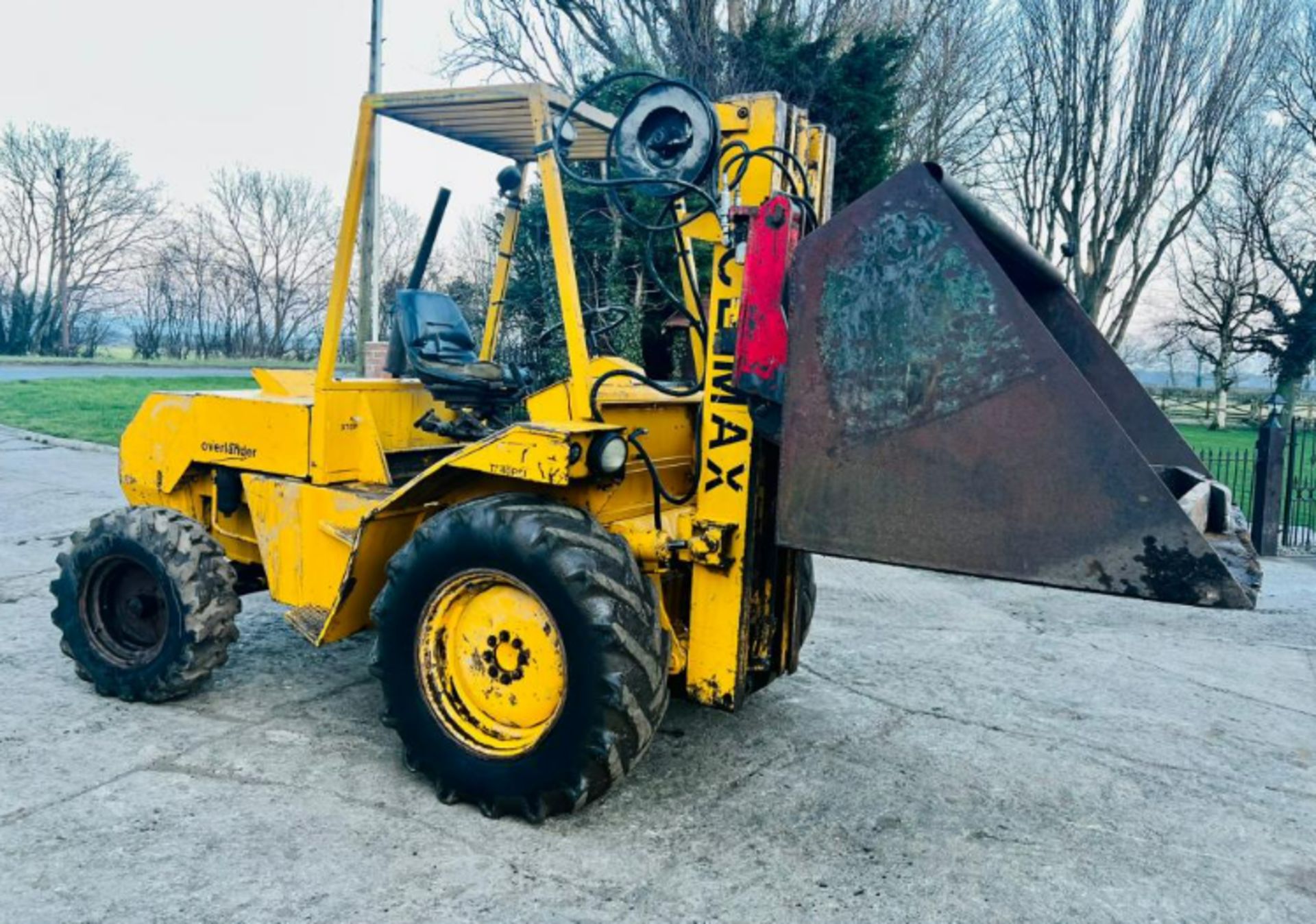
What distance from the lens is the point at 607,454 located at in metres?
3.84

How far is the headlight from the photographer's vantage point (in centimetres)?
382

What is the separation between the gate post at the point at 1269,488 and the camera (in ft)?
35.6

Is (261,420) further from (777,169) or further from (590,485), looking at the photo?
(777,169)

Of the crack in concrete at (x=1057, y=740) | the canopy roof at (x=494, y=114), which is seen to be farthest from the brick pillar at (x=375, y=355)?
the crack in concrete at (x=1057, y=740)

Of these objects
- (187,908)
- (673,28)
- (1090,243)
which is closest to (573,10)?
(673,28)

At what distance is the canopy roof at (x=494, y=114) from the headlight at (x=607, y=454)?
4.33ft

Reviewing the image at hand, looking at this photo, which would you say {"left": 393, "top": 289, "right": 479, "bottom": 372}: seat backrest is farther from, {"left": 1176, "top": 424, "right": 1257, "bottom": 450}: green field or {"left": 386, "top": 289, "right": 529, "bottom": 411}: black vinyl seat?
{"left": 1176, "top": 424, "right": 1257, "bottom": 450}: green field

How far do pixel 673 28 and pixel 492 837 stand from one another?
13.4 m

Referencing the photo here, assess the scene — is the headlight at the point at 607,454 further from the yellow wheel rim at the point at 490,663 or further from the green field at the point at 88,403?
the green field at the point at 88,403

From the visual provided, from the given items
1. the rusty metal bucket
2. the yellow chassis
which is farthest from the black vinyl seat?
the rusty metal bucket

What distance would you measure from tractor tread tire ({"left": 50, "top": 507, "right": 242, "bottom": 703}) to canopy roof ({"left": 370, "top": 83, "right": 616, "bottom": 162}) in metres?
2.12

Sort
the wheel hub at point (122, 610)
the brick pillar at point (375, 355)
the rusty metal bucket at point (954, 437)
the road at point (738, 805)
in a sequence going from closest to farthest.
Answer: the rusty metal bucket at point (954, 437), the road at point (738, 805), the wheel hub at point (122, 610), the brick pillar at point (375, 355)

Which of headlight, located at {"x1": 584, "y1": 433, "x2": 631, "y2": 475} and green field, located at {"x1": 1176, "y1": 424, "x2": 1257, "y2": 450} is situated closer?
headlight, located at {"x1": 584, "y1": 433, "x2": 631, "y2": 475}

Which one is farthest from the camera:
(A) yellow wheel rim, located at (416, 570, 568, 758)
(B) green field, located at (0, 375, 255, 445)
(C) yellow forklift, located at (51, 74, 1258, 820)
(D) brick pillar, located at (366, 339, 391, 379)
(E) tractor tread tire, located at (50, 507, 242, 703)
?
(B) green field, located at (0, 375, 255, 445)
